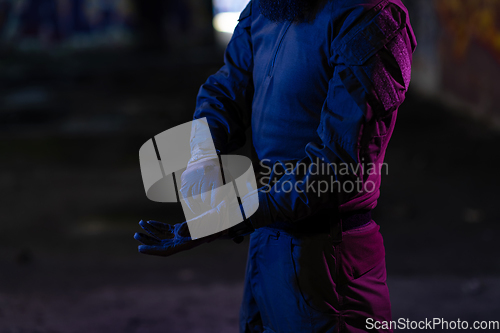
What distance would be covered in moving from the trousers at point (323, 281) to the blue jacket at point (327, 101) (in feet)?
0.42

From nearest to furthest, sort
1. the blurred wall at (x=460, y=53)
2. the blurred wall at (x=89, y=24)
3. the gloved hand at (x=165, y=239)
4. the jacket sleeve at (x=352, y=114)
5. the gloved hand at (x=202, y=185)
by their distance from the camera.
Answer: the jacket sleeve at (x=352, y=114)
the gloved hand at (x=165, y=239)
the gloved hand at (x=202, y=185)
the blurred wall at (x=460, y=53)
the blurred wall at (x=89, y=24)

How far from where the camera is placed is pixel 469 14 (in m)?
Result: 10.1

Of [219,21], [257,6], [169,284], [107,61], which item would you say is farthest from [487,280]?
[219,21]

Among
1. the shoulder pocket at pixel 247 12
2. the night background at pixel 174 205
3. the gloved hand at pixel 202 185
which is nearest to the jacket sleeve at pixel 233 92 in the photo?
the shoulder pocket at pixel 247 12

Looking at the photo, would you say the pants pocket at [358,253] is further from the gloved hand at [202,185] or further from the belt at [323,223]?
the gloved hand at [202,185]

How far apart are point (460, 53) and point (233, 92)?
31.9 ft

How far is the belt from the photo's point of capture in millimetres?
1745

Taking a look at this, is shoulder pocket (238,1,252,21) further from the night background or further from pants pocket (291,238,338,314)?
the night background

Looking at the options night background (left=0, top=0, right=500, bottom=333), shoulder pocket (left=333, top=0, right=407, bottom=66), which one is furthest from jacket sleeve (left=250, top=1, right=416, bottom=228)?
night background (left=0, top=0, right=500, bottom=333)

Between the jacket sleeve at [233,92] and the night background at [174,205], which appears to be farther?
the night background at [174,205]

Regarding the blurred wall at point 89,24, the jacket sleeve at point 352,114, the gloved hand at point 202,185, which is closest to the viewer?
the jacket sleeve at point 352,114

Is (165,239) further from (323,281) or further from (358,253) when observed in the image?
(358,253)

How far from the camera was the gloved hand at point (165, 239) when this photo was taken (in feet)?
5.13

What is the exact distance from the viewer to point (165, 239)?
1.59 m
